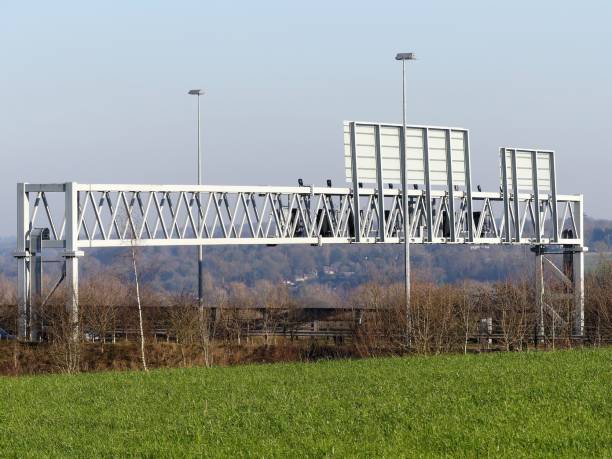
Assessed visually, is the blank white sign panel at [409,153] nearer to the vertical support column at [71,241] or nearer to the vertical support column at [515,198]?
the vertical support column at [515,198]

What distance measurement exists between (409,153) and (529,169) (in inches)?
436

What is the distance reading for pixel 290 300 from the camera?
302 ft

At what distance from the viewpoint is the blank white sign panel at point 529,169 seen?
68294 mm

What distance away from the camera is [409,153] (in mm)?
60938

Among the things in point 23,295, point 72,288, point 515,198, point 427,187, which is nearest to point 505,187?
point 515,198

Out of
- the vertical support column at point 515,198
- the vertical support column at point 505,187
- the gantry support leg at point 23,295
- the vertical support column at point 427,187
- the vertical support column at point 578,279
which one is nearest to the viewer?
the gantry support leg at point 23,295

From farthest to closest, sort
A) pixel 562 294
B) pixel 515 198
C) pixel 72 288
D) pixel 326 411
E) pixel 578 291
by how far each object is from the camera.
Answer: pixel 562 294 < pixel 578 291 < pixel 515 198 < pixel 72 288 < pixel 326 411

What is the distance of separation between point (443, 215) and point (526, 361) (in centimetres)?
2805

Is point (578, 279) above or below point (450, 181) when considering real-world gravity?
below

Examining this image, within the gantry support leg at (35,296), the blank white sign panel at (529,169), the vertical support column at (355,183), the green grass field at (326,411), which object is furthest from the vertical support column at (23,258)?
the blank white sign panel at (529,169)

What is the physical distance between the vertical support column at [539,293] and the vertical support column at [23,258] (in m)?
22.4

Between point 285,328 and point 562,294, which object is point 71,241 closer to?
point 285,328

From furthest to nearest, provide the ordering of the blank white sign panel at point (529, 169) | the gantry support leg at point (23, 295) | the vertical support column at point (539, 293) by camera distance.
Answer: the blank white sign panel at point (529, 169) → the vertical support column at point (539, 293) → the gantry support leg at point (23, 295)

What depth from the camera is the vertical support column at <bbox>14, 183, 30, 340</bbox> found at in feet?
181
